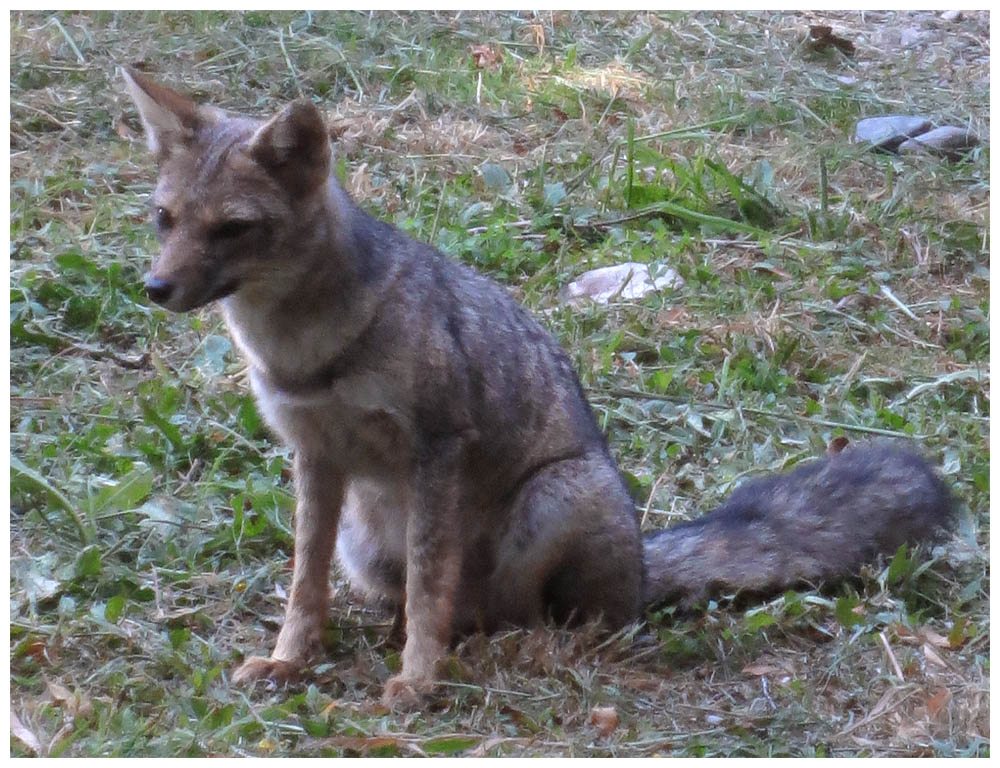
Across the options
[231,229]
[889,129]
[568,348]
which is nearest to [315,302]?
[231,229]

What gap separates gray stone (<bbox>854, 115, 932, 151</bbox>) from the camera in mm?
9461

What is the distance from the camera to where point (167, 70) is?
9828 mm

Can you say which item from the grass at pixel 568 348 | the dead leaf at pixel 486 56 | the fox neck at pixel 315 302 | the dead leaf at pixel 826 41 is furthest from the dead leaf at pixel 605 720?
the dead leaf at pixel 826 41

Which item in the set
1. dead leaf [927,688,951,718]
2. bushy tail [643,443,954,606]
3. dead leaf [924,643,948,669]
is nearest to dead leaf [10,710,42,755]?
bushy tail [643,443,954,606]

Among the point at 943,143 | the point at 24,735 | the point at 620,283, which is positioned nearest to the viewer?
the point at 24,735

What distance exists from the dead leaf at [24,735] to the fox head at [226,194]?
138 cm

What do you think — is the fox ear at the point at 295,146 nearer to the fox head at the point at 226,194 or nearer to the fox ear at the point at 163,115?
the fox head at the point at 226,194

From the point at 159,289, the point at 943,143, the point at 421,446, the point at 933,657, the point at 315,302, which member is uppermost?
the point at 159,289

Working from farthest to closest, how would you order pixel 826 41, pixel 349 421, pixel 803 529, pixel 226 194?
pixel 826 41 < pixel 803 529 < pixel 349 421 < pixel 226 194

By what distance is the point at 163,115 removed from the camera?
15.4 ft

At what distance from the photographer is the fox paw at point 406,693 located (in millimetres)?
4715

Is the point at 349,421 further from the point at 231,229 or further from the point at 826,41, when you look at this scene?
the point at 826,41

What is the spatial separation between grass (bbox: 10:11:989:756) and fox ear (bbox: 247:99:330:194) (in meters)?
1.66

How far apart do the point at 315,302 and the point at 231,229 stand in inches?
16.4
